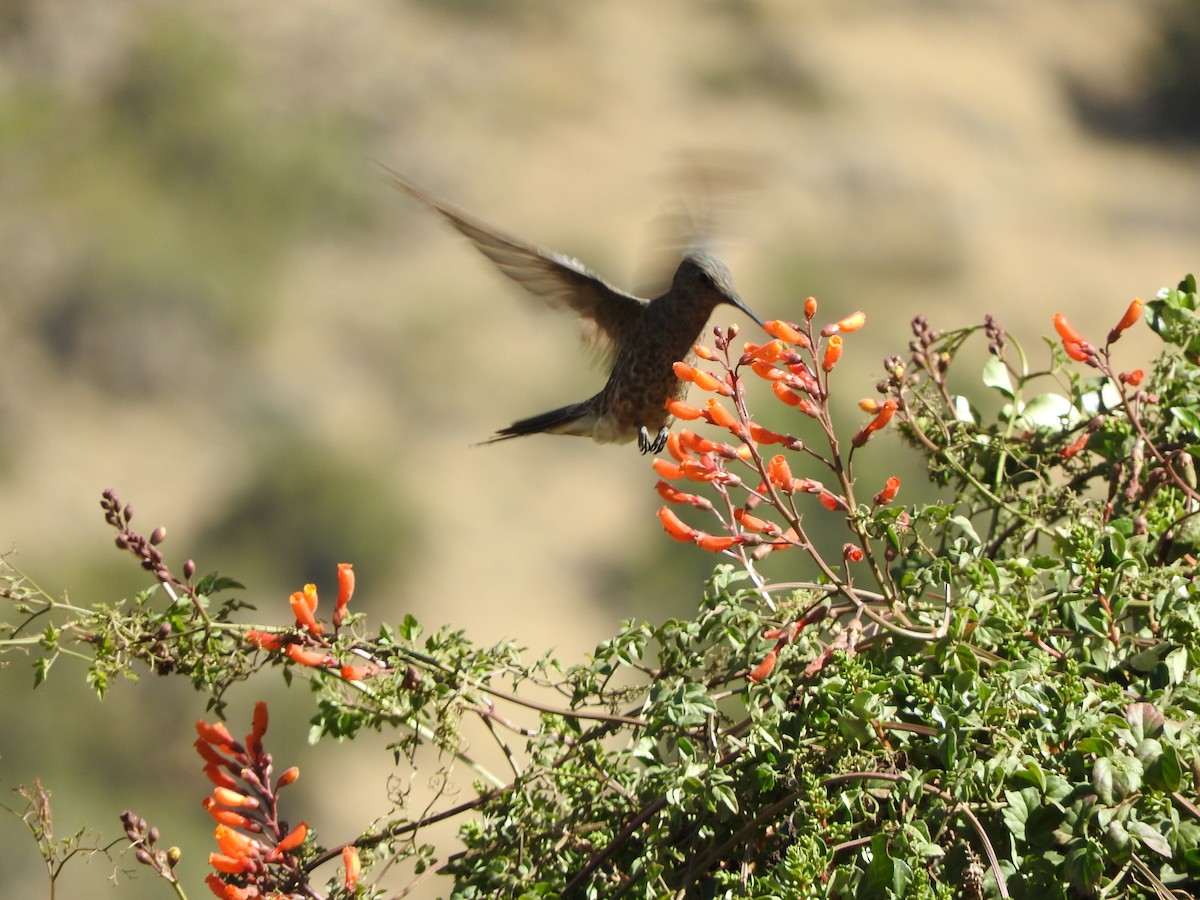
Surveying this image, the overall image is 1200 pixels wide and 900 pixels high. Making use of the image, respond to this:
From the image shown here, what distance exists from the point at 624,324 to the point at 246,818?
158 cm

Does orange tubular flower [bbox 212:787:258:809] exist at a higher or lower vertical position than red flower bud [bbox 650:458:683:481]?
lower

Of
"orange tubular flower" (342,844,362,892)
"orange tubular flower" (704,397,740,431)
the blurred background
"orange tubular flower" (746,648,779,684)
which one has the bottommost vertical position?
"orange tubular flower" (342,844,362,892)

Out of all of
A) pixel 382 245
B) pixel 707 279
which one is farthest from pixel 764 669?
pixel 382 245

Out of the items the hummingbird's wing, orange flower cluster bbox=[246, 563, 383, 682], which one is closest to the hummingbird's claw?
the hummingbird's wing

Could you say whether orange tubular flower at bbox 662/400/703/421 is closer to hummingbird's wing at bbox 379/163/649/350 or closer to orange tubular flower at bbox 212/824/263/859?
hummingbird's wing at bbox 379/163/649/350

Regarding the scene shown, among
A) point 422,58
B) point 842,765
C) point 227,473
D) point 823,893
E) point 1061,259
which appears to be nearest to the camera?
point 823,893

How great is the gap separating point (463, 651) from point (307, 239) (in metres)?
9.20

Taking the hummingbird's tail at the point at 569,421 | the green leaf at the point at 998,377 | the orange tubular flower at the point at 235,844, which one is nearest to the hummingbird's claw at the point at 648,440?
the hummingbird's tail at the point at 569,421

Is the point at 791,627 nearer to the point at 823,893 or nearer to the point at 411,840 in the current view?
the point at 823,893

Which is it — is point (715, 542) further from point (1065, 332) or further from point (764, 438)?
point (1065, 332)

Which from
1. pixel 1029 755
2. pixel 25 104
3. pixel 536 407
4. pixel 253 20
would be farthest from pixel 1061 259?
pixel 1029 755

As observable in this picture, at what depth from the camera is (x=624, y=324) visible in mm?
2898

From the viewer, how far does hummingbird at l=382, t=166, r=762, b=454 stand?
8.42ft

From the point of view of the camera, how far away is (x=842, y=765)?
1417 mm
